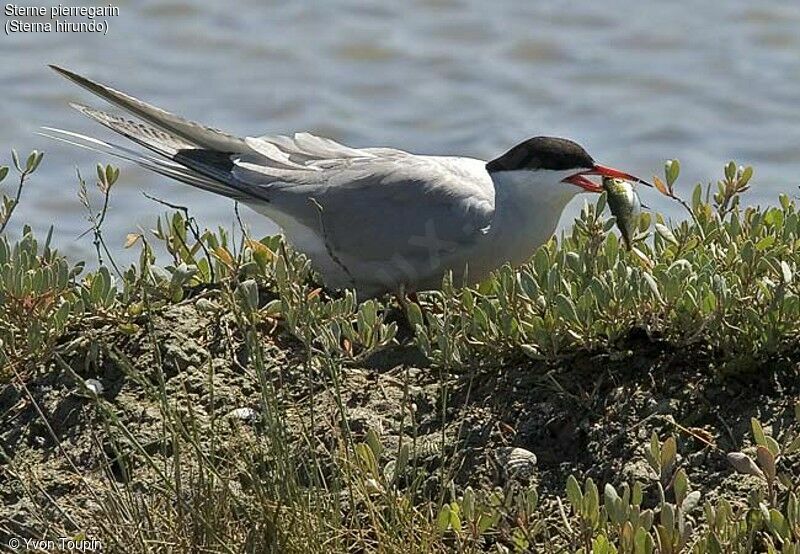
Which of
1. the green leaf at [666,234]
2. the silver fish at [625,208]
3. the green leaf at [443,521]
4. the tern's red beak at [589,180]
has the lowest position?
the green leaf at [443,521]

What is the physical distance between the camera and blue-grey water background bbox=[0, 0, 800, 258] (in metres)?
7.48

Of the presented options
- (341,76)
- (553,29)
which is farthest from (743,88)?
(341,76)

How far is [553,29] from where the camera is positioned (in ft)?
28.4

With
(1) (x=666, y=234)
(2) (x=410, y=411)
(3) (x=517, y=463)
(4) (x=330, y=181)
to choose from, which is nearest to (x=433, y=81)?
(4) (x=330, y=181)

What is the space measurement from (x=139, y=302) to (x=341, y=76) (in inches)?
180

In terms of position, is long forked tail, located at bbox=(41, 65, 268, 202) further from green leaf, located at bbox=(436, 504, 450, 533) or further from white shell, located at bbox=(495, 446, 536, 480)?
green leaf, located at bbox=(436, 504, 450, 533)

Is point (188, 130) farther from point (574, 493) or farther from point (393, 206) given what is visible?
point (574, 493)

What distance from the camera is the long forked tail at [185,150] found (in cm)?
471

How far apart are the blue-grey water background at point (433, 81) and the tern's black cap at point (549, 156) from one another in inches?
90.3

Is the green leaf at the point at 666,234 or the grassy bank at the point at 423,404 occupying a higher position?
the green leaf at the point at 666,234

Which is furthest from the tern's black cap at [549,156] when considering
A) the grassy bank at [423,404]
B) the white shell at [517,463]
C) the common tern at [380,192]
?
the white shell at [517,463]

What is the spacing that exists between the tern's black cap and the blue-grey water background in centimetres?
229

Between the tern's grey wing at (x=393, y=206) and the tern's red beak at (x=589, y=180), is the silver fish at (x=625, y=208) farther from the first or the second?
the tern's grey wing at (x=393, y=206)

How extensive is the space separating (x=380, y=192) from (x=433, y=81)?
12.6ft
